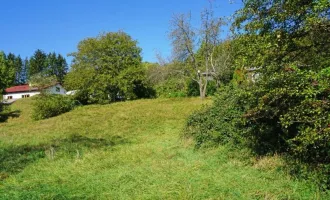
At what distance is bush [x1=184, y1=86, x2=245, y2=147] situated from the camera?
27.1 feet

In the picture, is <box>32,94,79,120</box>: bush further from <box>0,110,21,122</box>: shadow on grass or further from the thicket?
the thicket

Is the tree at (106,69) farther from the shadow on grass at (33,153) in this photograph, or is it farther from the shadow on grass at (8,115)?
the shadow on grass at (33,153)

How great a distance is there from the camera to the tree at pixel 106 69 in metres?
29.9

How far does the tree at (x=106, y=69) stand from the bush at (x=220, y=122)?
64.5ft

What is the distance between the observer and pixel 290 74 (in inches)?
182

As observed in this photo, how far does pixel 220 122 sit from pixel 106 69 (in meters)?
22.8

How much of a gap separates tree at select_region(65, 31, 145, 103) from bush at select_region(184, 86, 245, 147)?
19.7 m

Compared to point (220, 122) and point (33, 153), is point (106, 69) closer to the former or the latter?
point (33, 153)

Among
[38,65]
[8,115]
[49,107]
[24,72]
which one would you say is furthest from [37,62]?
[49,107]

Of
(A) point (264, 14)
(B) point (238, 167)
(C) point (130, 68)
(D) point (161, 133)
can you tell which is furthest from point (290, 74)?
Answer: (C) point (130, 68)

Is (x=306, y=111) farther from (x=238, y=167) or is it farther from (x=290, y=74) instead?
(x=238, y=167)

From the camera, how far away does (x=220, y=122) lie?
929 centimetres

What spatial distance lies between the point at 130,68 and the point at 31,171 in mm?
23193

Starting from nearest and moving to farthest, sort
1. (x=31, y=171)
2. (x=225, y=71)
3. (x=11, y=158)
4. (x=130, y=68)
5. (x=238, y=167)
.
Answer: (x=238, y=167) → (x=31, y=171) → (x=11, y=158) → (x=225, y=71) → (x=130, y=68)
